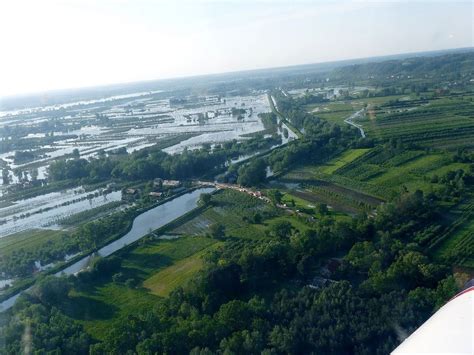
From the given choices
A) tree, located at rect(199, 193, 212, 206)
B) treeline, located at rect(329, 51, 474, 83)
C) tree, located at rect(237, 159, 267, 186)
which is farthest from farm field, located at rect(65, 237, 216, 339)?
treeline, located at rect(329, 51, 474, 83)

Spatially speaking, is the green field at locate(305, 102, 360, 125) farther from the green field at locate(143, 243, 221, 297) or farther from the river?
the green field at locate(143, 243, 221, 297)

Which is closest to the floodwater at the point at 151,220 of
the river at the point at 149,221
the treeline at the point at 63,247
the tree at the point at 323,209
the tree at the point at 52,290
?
the river at the point at 149,221

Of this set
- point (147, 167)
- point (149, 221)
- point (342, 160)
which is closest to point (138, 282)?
point (149, 221)

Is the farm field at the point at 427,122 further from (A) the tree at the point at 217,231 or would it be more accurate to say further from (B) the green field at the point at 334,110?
(A) the tree at the point at 217,231

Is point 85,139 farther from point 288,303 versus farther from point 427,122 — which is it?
point 288,303

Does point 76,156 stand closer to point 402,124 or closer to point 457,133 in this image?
point 402,124
